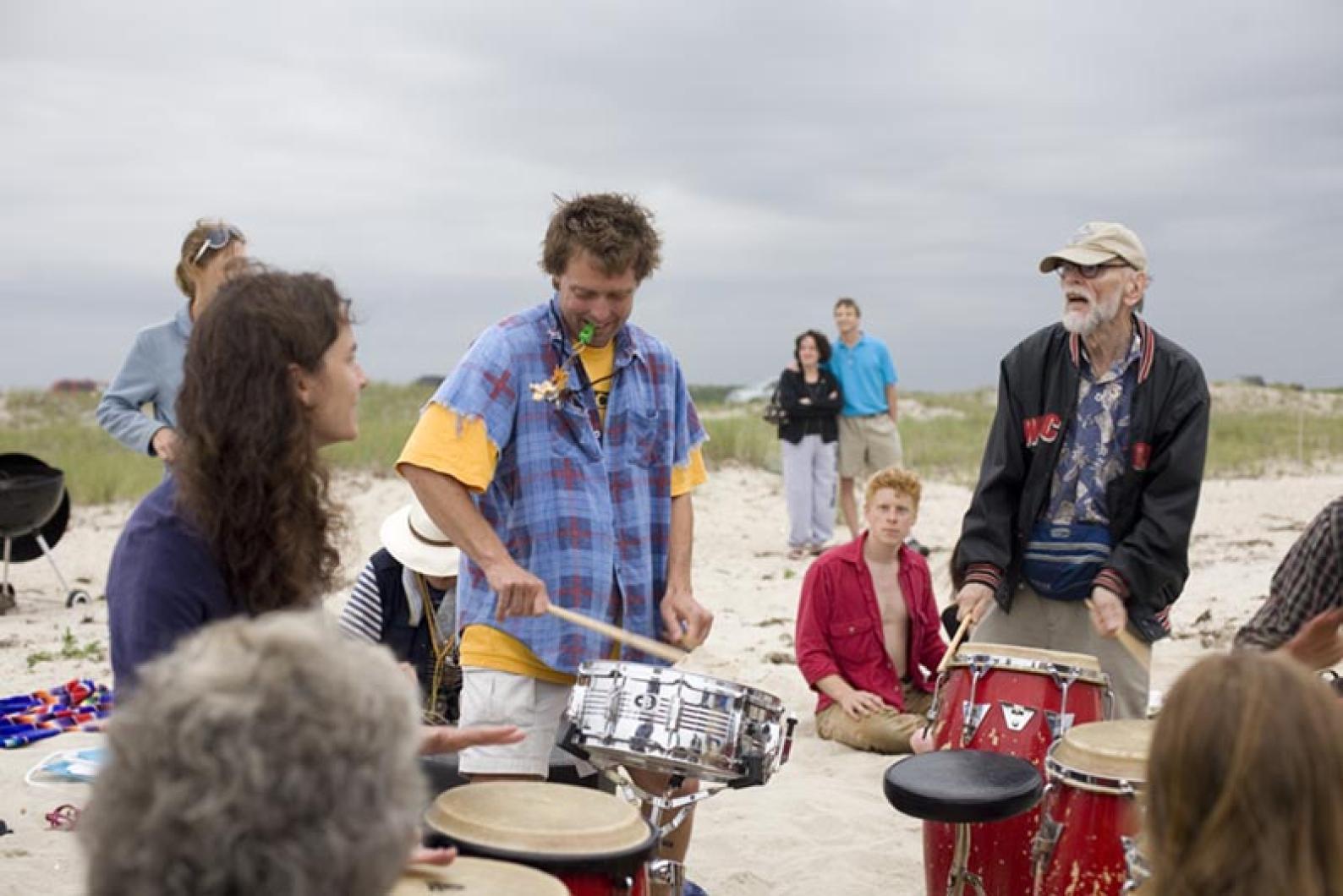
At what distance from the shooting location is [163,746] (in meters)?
1.45

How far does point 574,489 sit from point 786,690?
4.42 m

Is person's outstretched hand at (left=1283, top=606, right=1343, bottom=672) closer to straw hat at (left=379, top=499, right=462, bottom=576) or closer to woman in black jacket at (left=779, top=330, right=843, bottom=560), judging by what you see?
straw hat at (left=379, top=499, right=462, bottom=576)

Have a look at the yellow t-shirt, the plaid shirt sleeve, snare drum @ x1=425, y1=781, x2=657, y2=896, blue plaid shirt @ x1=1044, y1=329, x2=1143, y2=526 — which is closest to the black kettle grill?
the yellow t-shirt

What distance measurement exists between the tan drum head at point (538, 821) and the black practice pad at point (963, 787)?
0.91 meters

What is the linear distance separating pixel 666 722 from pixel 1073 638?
1.98 m

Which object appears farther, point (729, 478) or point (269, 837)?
point (729, 478)

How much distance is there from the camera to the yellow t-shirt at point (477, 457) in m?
3.79

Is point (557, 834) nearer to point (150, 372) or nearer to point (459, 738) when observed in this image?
point (459, 738)

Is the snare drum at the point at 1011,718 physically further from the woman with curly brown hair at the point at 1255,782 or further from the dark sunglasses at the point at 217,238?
the dark sunglasses at the point at 217,238

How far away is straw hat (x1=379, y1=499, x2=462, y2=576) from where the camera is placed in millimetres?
4809

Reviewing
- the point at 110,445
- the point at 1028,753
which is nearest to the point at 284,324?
the point at 1028,753

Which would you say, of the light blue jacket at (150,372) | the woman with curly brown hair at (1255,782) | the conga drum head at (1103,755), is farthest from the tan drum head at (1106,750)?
the light blue jacket at (150,372)

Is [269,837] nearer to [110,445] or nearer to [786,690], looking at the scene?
[786,690]

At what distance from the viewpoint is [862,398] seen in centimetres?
1245
